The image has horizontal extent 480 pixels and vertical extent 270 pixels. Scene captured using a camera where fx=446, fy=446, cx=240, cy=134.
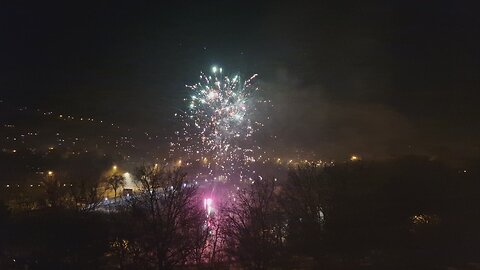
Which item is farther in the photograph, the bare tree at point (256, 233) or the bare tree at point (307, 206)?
the bare tree at point (307, 206)

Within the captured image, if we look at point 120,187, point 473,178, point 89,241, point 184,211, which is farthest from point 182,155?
point 473,178

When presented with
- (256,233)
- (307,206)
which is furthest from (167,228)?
(307,206)

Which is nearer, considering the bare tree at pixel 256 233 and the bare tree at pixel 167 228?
the bare tree at pixel 167 228

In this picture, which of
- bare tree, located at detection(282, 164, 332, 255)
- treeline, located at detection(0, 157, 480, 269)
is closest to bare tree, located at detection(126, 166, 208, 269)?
treeline, located at detection(0, 157, 480, 269)

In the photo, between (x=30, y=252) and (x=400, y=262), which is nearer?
(x=30, y=252)

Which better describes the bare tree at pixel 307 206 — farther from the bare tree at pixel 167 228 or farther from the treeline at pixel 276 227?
the bare tree at pixel 167 228

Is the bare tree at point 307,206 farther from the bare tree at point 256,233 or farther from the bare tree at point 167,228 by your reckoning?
the bare tree at point 167,228

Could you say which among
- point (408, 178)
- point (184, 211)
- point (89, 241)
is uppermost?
point (408, 178)

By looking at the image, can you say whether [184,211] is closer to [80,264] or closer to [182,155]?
[80,264]

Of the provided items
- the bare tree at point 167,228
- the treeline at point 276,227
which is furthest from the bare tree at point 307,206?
the bare tree at point 167,228

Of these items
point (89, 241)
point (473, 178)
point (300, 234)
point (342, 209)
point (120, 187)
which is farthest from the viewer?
point (120, 187)
